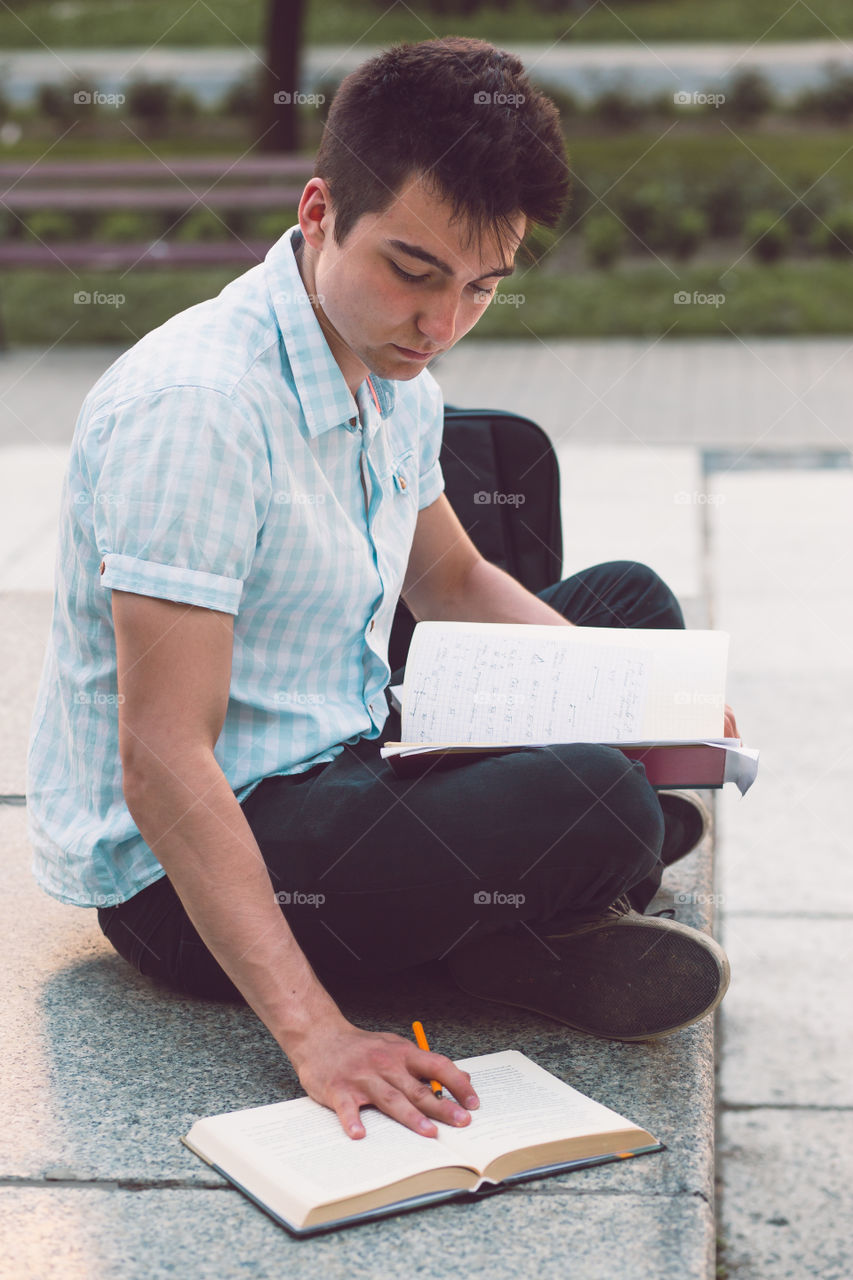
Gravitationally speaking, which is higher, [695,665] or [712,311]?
[712,311]

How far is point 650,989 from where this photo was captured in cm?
206

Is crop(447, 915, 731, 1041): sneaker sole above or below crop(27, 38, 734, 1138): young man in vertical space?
below

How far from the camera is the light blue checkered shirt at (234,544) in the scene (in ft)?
5.92

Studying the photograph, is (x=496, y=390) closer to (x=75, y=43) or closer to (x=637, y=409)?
(x=637, y=409)

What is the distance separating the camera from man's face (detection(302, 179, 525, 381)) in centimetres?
184

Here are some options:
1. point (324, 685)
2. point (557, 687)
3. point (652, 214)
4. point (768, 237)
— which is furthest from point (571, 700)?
point (652, 214)

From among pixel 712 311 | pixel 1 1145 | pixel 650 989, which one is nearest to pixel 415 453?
pixel 650 989

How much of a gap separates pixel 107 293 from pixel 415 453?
826 cm

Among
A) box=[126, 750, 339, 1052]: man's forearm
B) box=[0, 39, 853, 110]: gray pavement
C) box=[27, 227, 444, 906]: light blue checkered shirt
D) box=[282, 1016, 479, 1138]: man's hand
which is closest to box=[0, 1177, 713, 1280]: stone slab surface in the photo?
box=[282, 1016, 479, 1138]: man's hand

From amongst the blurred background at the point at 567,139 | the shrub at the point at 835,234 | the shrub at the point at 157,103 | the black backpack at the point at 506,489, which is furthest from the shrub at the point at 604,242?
the black backpack at the point at 506,489

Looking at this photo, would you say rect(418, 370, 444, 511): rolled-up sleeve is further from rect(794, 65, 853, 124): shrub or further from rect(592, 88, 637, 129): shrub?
rect(592, 88, 637, 129): shrub

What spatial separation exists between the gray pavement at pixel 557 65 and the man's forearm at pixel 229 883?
15118mm

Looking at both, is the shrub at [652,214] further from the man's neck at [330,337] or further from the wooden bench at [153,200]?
the man's neck at [330,337]

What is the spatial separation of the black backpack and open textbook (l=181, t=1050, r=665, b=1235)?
1497 millimetres
